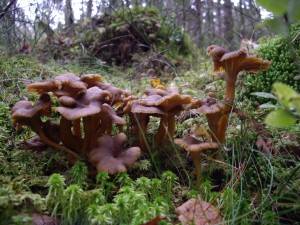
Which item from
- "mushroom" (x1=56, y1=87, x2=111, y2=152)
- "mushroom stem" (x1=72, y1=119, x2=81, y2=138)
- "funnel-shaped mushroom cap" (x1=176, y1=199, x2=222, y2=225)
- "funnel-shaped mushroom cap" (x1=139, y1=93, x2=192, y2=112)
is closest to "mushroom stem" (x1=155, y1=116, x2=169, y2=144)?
"funnel-shaped mushroom cap" (x1=139, y1=93, x2=192, y2=112)

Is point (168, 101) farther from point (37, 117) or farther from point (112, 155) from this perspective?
point (37, 117)

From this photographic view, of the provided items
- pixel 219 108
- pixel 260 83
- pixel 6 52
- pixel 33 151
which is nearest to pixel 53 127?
pixel 33 151

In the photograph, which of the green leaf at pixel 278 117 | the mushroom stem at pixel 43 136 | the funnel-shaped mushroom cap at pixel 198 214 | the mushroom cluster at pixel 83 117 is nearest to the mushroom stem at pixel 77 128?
the mushroom cluster at pixel 83 117

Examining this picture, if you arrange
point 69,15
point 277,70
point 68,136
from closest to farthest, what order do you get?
point 68,136 < point 277,70 < point 69,15

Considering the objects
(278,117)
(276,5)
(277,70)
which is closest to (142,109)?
(278,117)

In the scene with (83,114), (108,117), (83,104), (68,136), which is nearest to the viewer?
(83,114)

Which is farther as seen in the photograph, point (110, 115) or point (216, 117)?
point (216, 117)

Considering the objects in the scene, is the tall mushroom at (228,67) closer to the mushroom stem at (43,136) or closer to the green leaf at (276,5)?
the mushroom stem at (43,136)

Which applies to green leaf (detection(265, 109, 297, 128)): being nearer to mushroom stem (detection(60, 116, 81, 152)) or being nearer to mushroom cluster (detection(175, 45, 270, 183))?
mushroom cluster (detection(175, 45, 270, 183))
